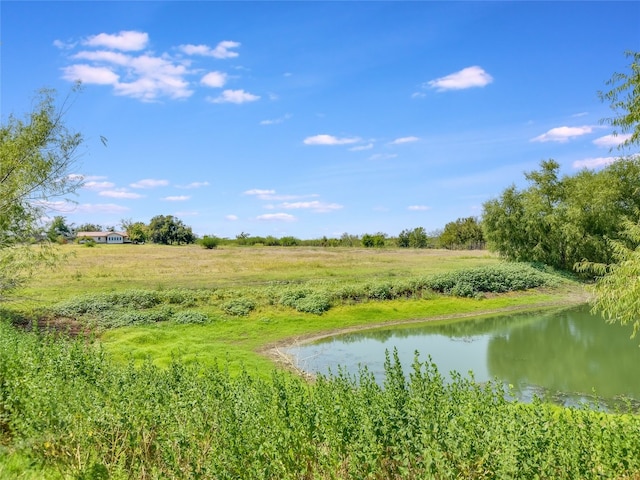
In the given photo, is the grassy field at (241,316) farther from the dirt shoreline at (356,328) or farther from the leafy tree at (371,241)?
the leafy tree at (371,241)

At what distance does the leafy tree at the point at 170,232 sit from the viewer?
107 m

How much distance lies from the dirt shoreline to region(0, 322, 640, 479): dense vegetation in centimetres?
1045

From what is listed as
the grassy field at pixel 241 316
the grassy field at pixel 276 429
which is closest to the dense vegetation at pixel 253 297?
the grassy field at pixel 241 316

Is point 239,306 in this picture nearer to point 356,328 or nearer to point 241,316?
point 241,316

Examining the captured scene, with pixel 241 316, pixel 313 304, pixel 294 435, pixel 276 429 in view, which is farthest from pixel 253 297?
pixel 276 429

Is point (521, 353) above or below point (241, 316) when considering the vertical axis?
below

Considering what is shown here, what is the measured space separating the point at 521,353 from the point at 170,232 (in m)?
98.0

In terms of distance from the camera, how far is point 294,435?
519cm

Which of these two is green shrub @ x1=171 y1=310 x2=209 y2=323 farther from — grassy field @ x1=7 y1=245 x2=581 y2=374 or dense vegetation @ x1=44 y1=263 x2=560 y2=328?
grassy field @ x1=7 y1=245 x2=581 y2=374

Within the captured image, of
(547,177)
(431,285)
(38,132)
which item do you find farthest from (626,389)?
(547,177)

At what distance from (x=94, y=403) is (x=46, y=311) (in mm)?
21914

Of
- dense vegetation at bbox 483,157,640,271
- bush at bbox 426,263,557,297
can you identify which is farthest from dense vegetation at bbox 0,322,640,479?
dense vegetation at bbox 483,157,640,271

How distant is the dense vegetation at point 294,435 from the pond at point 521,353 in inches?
293

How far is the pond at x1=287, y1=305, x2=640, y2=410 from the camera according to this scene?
15.0 m
